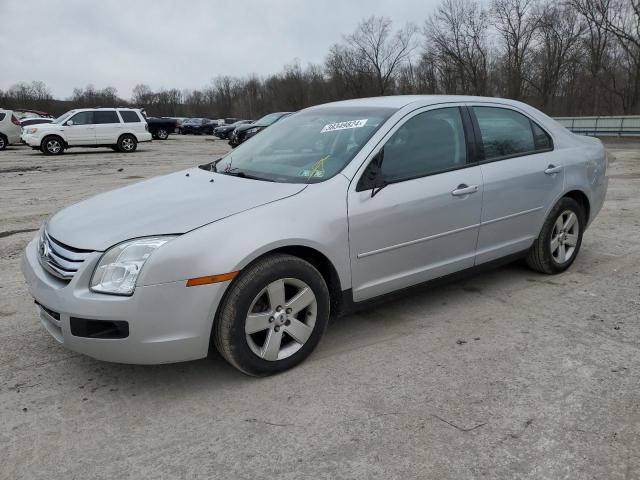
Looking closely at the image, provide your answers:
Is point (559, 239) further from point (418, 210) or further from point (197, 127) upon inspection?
point (197, 127)

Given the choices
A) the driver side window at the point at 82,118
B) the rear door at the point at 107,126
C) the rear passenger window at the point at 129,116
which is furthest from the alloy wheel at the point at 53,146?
the rear passenger window at the point at 129,116

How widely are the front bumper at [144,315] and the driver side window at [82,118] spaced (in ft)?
63.5

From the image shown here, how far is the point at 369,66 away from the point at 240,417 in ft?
241

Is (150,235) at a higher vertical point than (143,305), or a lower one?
higher

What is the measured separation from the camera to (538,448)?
2391 mm

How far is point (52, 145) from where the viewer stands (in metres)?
20.1

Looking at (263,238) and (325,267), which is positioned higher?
(263,238)

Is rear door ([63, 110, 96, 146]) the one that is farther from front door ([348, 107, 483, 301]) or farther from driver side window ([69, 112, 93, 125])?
front door ([348, 107, 483, 301])

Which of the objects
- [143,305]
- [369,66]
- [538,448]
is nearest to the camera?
[538,448]

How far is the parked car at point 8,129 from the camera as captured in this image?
2230cm

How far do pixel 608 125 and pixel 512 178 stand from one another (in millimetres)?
28876

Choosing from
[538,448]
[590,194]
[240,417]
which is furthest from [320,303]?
[590,194]

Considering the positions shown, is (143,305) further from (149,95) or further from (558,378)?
(149,95)

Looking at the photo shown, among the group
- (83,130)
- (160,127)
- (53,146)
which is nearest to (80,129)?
(83,130)
